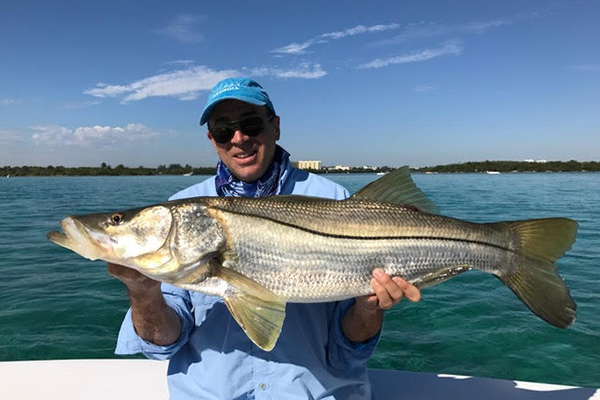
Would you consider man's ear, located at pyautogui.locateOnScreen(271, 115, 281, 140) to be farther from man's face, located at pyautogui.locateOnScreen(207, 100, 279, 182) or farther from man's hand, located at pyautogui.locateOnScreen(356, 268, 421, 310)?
man's hand, located at pyautogui.locateOnScreen(356, 268, 421, 310)

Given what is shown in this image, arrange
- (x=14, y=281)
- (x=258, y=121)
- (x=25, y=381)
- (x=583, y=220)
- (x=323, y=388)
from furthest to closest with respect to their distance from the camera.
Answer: (x=583, y=220), (x=14, y=281), (x=25, y=381), (x=258, y=121), (x=323, y=388)

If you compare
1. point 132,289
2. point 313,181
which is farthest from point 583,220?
point 132,289

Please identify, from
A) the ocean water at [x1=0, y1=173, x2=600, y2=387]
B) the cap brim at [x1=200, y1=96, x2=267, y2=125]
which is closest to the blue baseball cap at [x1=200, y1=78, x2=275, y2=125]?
the cap brim at [x1=200, y1=96, x2=267, y2=125]

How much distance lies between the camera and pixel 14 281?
456 inches

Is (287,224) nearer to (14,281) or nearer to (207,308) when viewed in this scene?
(207,308)

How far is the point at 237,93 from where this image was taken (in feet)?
9.99

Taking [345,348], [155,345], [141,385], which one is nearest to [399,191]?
[345,348]

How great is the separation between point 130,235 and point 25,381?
244 cm

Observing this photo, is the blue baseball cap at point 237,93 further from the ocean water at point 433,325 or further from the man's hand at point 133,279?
the ocean water at point 433,325

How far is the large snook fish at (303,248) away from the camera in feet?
8.00

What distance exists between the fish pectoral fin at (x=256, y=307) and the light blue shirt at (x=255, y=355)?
1.29ft

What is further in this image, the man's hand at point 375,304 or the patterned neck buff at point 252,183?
the patterned neck buff at point 252,183

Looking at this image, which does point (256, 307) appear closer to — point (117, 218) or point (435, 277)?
point (117, 218)

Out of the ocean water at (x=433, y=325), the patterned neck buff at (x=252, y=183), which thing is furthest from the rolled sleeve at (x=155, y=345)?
the ocean water at (x=433, y=325)
